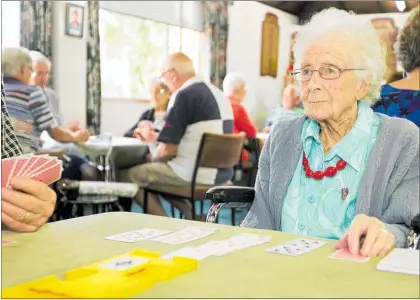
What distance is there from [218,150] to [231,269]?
3.11 meters

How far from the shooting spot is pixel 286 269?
1.13m

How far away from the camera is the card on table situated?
50.2 inches

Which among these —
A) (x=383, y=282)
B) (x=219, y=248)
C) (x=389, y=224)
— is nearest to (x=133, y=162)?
(x=389, y=224)

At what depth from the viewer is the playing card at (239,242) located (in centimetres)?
129

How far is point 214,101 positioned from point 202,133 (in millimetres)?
279

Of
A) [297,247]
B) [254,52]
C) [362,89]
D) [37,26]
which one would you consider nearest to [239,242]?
[297,247]

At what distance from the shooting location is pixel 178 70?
4828 millimetres

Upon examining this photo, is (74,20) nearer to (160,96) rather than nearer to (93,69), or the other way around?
(93,69)

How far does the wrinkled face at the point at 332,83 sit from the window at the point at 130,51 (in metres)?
5.90

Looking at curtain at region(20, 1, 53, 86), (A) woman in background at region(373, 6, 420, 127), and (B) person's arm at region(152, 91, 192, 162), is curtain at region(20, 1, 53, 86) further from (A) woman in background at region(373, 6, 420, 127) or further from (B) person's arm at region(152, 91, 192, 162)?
(A) woman in background at region(373, 6, 420, 127)

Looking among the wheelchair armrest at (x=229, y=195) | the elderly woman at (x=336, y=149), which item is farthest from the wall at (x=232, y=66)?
the elderly woman at (x=336, y=149)

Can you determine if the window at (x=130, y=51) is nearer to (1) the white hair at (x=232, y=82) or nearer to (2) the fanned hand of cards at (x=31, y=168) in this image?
(1) the white hair at (x=232, y=82)

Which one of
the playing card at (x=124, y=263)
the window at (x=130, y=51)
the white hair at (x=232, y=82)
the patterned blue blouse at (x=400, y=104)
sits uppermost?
the window at (x=130, y=51)

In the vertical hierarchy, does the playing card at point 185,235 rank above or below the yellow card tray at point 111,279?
below
